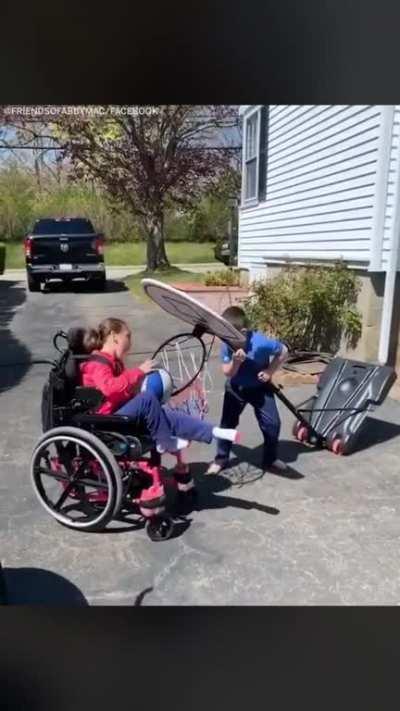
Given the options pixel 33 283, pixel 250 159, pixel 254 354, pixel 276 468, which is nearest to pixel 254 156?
pixel 250 159

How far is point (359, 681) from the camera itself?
1.74 m

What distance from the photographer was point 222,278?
7.72ft

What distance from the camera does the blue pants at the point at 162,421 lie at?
2.02 meters

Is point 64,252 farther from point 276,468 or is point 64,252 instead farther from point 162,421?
point 276,468

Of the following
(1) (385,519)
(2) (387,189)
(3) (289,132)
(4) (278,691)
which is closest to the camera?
(4) (278,691)

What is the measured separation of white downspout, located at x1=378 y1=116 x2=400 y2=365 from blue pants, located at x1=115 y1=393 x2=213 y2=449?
70.5 inches

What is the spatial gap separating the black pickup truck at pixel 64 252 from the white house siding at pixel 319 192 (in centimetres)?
70

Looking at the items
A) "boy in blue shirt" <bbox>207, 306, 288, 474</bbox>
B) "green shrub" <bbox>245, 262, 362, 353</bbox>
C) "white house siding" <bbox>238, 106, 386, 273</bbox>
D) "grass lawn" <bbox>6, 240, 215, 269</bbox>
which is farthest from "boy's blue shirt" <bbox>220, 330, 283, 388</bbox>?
"green shrub" <bbox>245, 262, 362, 353</bbox>

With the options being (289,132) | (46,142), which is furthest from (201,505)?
(289,132)

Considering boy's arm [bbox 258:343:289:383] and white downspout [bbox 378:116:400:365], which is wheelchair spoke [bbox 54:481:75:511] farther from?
white downspout [bbox 378:116:400:365]

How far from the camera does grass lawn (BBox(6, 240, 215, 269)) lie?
6.58ft

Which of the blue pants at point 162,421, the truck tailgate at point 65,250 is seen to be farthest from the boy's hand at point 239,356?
the truck tailgate at point 65,250
